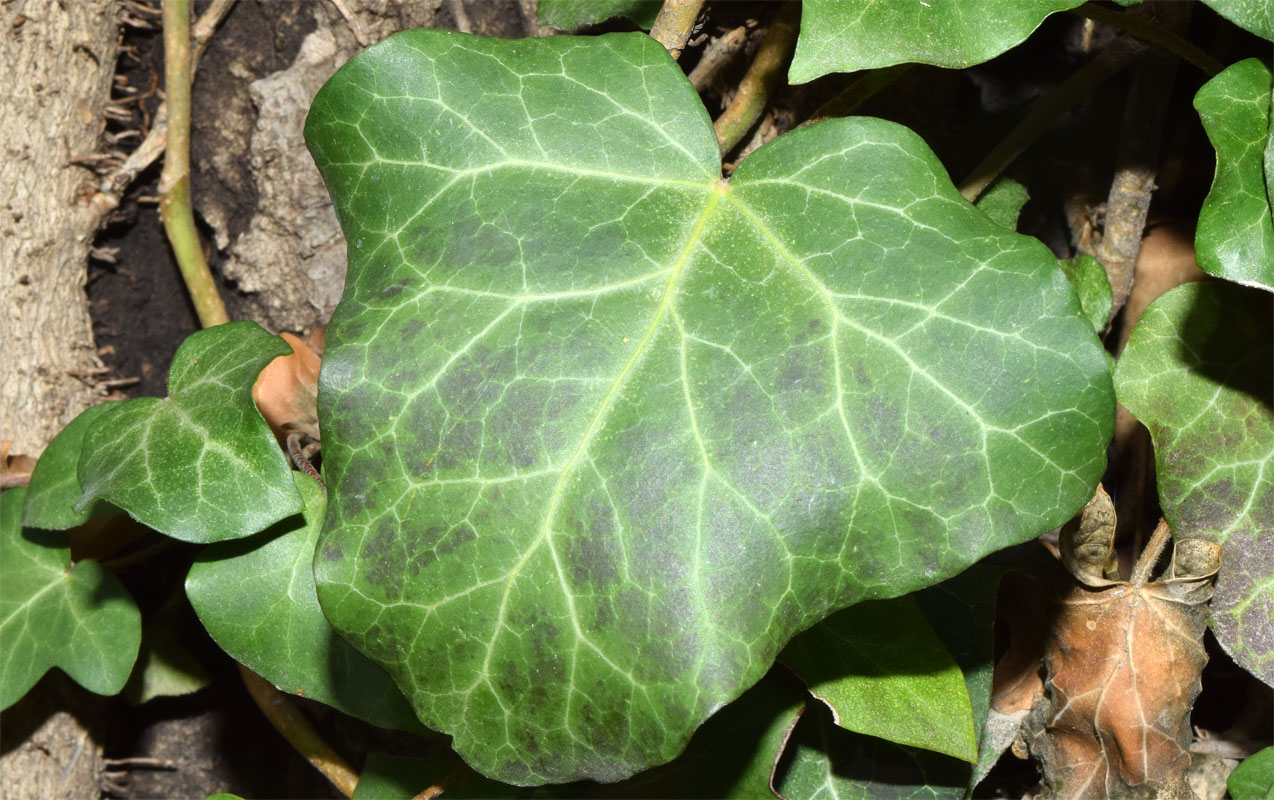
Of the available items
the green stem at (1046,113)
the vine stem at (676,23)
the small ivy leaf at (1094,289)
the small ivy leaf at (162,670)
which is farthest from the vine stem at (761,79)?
the small ivy leaf at (162,670)

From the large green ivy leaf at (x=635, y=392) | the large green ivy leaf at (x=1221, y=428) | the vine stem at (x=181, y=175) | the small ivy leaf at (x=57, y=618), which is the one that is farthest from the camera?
the vine stem at (x=181, y=175)

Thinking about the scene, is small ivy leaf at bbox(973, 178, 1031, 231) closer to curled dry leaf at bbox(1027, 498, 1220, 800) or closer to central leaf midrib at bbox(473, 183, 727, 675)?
curled dry leaf at bbox(1027, 498, 1220, 800)

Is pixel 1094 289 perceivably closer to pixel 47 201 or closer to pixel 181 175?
pixel 181 175

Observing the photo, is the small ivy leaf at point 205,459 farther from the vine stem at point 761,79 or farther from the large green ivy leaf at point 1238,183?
the large green ivy leaf at point 1238,183

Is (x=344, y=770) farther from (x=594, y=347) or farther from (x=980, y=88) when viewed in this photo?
(x=980, y=88)

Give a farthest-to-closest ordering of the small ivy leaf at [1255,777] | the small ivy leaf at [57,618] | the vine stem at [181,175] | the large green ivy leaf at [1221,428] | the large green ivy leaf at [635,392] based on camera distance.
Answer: the vine stem at [181,175] < the small ivy leaf at [57,618] < the small ivy leaf at [1255,777] < the large green ivy leaf at [1221,428] < the large green ivy leaf at [635,392]

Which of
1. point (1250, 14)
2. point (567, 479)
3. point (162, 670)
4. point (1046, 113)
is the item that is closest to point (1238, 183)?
point (1250, 14)

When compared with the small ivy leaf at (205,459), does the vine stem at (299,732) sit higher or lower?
lower
